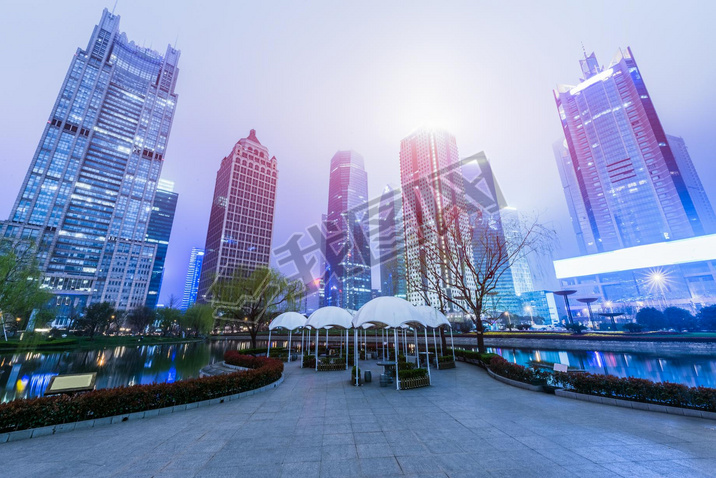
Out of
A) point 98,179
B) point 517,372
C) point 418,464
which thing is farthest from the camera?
point 98,179

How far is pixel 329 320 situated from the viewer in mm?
18219

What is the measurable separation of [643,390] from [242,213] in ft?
426

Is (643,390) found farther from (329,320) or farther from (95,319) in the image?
(95,319)

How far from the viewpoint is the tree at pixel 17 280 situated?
64.7 ft

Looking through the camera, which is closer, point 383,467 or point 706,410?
point 383,467

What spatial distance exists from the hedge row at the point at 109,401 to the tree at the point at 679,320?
64.2 m

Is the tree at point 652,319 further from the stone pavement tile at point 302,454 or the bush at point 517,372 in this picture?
the stone pavement tile at point 302,454

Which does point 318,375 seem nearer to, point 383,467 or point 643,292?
point 383,467

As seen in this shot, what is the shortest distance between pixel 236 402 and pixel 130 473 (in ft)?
17.5

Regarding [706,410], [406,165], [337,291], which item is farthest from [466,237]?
[337,291]

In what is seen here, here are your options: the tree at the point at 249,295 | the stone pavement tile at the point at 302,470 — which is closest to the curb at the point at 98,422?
the stone pavement tile at the point at 302,470

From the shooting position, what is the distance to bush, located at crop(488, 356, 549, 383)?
11195mm

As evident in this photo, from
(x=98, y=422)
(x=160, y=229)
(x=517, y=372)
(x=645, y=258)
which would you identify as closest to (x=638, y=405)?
(x=517, y=372)

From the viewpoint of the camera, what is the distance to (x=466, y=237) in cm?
1984
